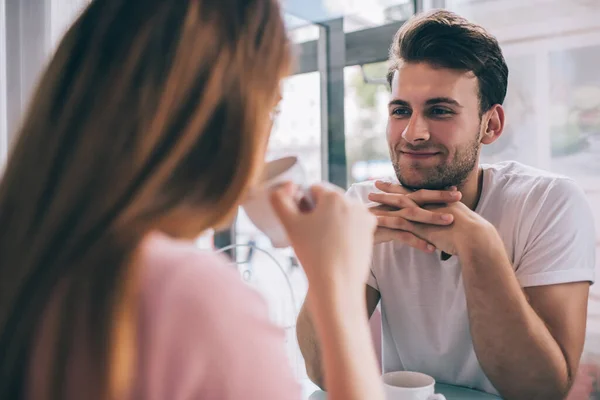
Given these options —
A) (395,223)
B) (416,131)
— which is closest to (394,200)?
(395,223)

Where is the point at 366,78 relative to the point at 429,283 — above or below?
above

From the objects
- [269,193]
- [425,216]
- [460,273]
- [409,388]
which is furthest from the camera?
[460,273]

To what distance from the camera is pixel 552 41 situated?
2.04 metres

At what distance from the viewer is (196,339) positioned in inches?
16.6


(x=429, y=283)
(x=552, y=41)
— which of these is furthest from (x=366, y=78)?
(x=429, y=283)

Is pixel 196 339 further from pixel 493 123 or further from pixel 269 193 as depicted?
pixel 493 123

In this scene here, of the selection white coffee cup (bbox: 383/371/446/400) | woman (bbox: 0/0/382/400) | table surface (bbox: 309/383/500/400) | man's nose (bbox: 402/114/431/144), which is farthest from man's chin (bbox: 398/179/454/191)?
woman (bbox: 0/0/382/400)

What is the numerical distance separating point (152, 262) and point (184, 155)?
0.32 feet

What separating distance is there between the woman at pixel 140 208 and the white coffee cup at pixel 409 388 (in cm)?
30

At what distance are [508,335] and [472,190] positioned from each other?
1.45ft

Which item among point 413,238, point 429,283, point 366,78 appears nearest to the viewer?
point 413,238

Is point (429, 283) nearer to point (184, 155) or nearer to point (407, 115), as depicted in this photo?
point (407, 115)

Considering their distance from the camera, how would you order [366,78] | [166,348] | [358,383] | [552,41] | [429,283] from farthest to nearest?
[366,78] → [552,41] → [429,283] → [358,383] → [166,348]

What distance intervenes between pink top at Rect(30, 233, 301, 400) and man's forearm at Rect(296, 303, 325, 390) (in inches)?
32.7
